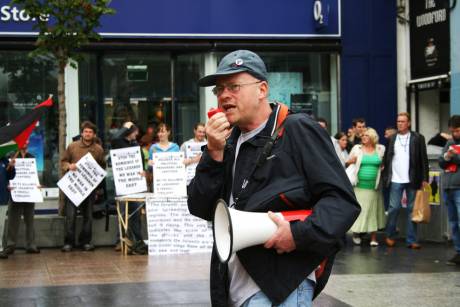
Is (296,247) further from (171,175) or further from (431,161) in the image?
(431,161)

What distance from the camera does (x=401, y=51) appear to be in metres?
17.4

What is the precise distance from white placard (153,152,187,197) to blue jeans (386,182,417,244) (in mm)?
3215

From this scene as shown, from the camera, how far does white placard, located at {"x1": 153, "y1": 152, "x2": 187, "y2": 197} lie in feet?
40.6

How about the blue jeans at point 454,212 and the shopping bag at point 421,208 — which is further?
the shopping bag at point 421,208

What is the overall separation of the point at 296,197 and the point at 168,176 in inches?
357

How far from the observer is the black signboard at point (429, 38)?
51.5ft

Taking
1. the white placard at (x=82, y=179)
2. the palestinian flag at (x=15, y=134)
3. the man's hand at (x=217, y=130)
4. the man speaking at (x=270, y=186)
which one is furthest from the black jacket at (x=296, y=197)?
the white placard at (x=82, y=179)

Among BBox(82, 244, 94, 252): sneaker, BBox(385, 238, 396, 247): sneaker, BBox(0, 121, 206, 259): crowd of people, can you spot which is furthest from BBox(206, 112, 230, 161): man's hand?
BBox(385, 238, 396, 247): sneaker

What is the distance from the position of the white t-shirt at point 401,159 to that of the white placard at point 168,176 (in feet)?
10.6

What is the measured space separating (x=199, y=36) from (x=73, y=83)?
263 cm

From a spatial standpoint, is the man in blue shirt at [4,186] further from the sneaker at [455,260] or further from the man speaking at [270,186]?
the man speaking at [270,186]

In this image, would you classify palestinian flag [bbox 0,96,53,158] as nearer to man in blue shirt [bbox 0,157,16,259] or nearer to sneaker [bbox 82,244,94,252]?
man in blue shirt [bbox 0,157,16,259]

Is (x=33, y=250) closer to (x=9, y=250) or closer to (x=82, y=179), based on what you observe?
(x=9, y=250)

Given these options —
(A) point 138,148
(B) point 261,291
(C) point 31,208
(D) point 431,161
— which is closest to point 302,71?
(D) point 431,161
